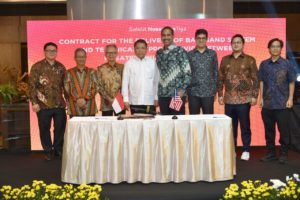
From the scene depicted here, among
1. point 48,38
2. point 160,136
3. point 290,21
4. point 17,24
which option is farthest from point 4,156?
point 290,21

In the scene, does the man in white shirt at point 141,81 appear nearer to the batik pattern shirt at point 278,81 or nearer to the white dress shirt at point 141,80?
the white dress shirt at point 141,80

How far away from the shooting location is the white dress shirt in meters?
4.86

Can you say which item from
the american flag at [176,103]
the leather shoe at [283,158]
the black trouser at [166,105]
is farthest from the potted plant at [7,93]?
the leather shoe at [283,158]

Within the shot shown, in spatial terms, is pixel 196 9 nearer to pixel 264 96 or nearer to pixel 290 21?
pixel 264 96

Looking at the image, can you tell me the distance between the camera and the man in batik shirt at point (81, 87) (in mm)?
5121

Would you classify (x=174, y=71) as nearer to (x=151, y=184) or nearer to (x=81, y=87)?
(x=81, y=87)

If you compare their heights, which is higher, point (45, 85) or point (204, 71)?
point (204, 71)

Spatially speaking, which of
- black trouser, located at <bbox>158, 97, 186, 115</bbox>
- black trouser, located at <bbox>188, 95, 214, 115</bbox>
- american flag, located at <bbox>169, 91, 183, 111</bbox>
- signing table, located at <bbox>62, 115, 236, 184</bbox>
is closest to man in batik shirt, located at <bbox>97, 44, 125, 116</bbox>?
black trouser, located at <bbox>158, 97, 186, 115</bbox>

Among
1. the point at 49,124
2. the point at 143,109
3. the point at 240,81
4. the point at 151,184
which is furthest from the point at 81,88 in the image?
the point at 240,81

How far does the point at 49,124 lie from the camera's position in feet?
17.8

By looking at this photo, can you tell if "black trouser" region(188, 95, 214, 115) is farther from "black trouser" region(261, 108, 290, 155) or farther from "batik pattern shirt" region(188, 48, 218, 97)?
"black trouser" region(261, 108, 290, 155)

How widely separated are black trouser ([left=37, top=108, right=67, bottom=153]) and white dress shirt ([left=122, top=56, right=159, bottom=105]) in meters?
0.95

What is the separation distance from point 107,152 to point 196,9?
11.2 feet

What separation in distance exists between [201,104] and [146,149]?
1.28 meters
